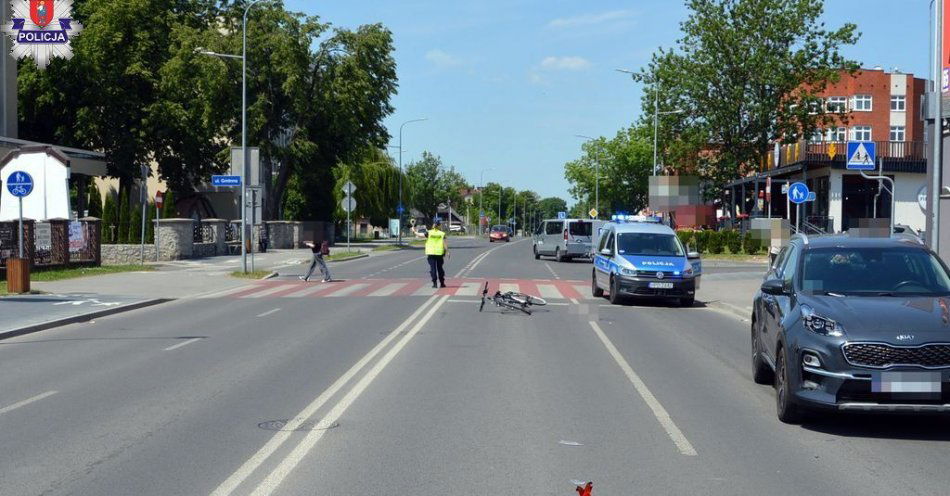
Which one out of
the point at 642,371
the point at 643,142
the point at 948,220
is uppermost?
the point at 643,142

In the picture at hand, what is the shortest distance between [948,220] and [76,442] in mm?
18750

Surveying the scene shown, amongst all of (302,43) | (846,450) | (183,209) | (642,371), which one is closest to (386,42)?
(302,43)

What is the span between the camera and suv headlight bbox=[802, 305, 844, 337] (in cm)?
787

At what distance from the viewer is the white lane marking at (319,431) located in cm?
638

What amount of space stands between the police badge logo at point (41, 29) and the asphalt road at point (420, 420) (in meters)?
33.0

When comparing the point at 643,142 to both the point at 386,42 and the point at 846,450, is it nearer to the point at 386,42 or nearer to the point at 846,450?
the point at 386,42

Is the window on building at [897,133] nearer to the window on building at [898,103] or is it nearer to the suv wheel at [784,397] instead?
the window on building at [898,103]

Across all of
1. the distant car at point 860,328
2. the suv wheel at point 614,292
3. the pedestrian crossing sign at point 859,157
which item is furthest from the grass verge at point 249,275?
the distant car at point 860,328

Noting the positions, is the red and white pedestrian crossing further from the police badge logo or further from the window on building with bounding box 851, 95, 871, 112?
the window on building with bounding box 851, 95, 871, 112

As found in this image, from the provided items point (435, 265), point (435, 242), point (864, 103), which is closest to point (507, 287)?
point (435, 265)

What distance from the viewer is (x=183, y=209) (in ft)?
215

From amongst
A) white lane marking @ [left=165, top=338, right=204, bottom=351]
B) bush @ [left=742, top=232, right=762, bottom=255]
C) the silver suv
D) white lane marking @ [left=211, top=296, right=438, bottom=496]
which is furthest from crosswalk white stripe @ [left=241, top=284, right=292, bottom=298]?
bush @ [left=742, top=232, right=762, bottom=255]

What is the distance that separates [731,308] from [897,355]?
13805 millimetres

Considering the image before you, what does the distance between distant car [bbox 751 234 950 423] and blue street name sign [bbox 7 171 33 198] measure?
18.1 meters
